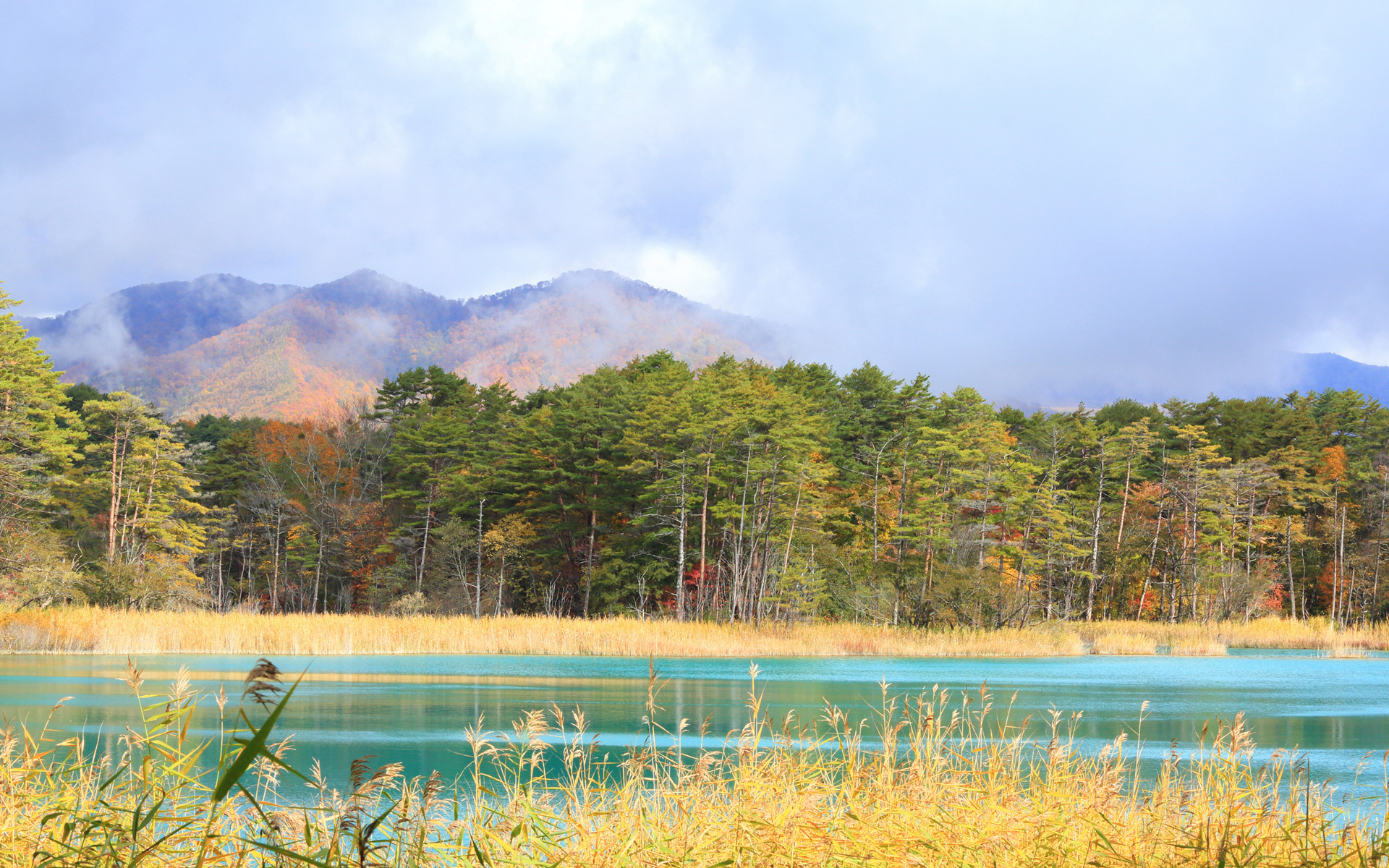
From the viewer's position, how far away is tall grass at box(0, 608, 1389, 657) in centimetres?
2433

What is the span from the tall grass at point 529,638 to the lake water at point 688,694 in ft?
2.16

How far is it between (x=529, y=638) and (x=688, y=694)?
409 inches

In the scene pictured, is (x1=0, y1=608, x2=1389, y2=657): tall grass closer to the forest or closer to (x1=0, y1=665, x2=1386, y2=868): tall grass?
the forest

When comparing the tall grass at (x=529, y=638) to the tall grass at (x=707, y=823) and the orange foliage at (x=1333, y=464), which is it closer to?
the orange foliage at (x=1333, y=464)

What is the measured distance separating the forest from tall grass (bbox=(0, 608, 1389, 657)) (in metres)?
3.29

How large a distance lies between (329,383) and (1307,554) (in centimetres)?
9321

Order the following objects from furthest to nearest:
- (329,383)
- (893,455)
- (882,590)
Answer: (329,383)
(893,455)
(882,590)

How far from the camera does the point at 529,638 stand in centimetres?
2688

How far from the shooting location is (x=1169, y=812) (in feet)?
15.0

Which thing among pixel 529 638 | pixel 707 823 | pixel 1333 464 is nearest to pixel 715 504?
pixel 529 638

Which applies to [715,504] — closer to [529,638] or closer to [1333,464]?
[529,638]

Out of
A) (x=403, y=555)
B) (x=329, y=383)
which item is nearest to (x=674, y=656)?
(x=403, y=555)

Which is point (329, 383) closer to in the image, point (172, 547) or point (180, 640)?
point (172, 547)

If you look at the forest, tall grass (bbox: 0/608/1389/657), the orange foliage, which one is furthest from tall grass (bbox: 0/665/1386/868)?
the orange foliage
